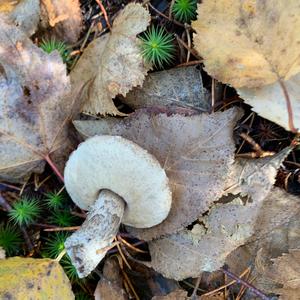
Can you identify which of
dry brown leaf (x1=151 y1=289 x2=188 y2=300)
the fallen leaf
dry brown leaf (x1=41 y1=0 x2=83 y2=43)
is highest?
dry brown leaf (x1=41 y1=0 x2=83 y2=43)

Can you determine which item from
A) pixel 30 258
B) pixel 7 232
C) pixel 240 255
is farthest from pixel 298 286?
pixel 7 232

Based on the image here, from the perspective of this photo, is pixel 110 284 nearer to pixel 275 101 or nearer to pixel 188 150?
pixel 188 150

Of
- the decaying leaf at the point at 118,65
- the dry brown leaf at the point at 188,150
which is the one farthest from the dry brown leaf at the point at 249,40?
the decaying leaf at the point at 118,65

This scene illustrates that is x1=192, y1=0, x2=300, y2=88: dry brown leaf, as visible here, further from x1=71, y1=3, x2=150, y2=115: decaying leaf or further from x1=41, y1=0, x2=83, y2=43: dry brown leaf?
x1=41, y1=0, x2=83, y2=43: dry brown leaf

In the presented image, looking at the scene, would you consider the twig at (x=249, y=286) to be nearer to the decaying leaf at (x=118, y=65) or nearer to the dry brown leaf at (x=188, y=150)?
the dry brown leaf at (x=188, y=150)

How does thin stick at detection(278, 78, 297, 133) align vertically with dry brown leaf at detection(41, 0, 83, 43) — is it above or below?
below

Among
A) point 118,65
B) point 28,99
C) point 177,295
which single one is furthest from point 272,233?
point 28,99

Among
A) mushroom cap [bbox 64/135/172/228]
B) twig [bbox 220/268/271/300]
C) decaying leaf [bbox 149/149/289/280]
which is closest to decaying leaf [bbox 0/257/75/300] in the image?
mushroom cap [bbox 64/135/172/228]
